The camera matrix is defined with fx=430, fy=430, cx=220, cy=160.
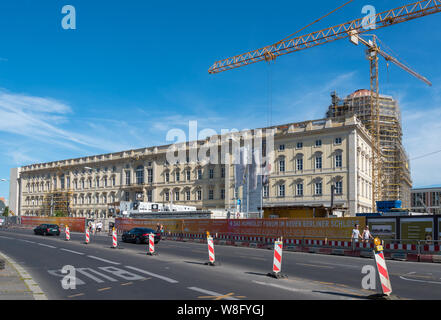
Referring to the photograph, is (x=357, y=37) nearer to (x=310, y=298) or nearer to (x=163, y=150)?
(x=163, y=150)

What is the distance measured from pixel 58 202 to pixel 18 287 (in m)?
91.5

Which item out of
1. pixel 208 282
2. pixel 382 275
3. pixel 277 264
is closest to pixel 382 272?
pixel 382 275

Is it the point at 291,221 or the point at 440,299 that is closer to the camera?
the point at 440,299

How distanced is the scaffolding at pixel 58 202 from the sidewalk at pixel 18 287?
8488cm

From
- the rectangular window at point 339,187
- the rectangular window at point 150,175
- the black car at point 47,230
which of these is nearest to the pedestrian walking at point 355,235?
the black car at point 47,230

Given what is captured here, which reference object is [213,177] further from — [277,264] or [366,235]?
[277,264]

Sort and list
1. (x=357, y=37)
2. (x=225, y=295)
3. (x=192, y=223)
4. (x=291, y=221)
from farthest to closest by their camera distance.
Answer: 1. (x=357, y=37)
2. (x=192, y=223)
3. (x=291, y=221)
4. (x=225, y=295)

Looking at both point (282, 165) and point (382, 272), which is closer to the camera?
point (382, 272)

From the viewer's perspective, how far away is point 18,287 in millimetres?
11023

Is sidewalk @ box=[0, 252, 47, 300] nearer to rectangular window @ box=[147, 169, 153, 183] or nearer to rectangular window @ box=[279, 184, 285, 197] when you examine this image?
rectangular window @ box=[279, 184, 285, 197]

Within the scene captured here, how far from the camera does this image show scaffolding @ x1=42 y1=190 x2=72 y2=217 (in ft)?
310
